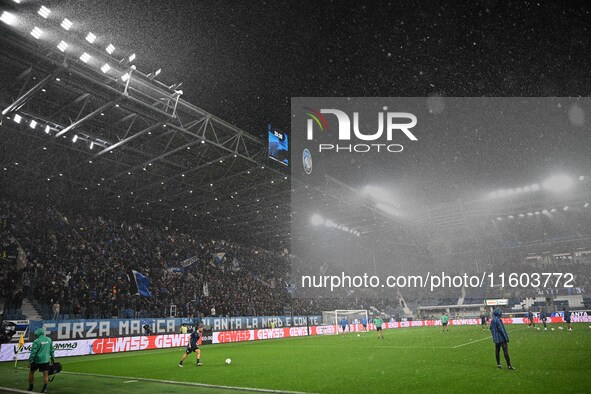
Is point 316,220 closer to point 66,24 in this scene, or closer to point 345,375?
point 66,24

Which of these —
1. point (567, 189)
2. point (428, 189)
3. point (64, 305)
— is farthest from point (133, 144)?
point (567, 189)

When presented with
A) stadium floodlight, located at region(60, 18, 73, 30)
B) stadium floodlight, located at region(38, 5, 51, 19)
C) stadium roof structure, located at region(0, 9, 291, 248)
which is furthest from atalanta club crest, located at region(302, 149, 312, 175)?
stadium floodlight, located at region(38, 5, 51, 19)

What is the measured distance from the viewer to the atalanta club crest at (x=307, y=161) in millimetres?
34544

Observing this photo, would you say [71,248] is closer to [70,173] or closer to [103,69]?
[70,173]

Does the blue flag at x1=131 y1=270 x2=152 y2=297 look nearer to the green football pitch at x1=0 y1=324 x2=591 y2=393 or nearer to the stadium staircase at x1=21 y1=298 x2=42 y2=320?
the stadium staircase at x1=21 y1=298 x2=42 y2=320

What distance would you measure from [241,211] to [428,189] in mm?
23484

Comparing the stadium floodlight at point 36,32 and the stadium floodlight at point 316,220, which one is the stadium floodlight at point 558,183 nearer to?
the stadium floodlight at point 316,220

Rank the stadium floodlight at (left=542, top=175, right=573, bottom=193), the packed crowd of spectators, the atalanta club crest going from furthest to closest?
the stadium floodlight at (left=542, top=175, right=573, bottom=193) → the atalanta club crest → the packed crowd of spectators

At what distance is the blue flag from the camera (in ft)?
108

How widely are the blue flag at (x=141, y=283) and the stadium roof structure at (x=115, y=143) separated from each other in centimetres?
718

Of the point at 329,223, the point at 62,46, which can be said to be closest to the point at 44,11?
the point at 62,46

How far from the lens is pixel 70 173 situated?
32.8 metres

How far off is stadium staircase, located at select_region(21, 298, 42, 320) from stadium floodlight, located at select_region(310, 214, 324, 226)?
29355 mm

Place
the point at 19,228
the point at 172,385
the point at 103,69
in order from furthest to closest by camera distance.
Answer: the point at 19,228
the point at 103,69
the point at 172,385
